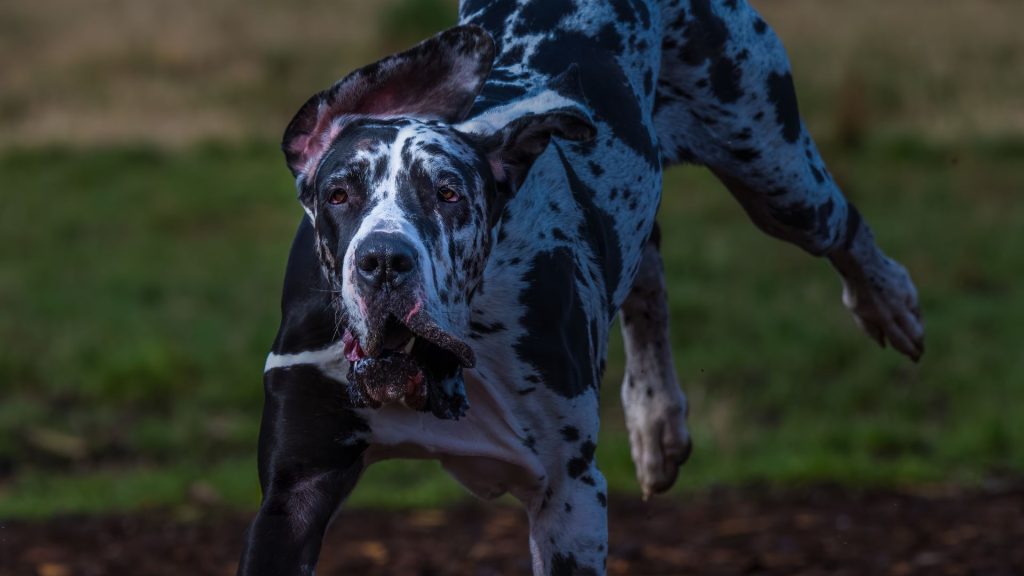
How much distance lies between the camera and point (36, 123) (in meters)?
14.8

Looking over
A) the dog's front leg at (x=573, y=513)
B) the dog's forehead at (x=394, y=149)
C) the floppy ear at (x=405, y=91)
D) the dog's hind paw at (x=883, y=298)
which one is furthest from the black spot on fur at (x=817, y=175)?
the dog's forehead at (x=394, y=149)

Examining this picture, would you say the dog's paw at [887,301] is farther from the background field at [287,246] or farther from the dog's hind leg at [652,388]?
the background field at [287,246]

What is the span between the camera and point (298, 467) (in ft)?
11.3

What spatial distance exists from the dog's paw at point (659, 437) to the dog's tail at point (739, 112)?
0.64 meters

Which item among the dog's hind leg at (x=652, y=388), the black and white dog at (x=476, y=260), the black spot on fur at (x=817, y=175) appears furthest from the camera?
the dog's hind leg at (x=652, y=388)

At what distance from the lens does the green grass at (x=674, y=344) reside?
781 cm

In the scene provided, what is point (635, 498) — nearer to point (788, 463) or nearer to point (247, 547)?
point (788, 463)

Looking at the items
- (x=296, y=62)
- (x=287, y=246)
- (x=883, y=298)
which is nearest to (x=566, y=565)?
(x=883, y=298)

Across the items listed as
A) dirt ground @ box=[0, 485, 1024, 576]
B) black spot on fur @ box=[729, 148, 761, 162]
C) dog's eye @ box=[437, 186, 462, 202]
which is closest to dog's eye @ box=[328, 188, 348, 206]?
dog's eye @ box=[437, 186, 462, 202]

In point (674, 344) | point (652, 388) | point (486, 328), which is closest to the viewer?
point (486, 328)

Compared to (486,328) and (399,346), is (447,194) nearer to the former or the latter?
(399,346)

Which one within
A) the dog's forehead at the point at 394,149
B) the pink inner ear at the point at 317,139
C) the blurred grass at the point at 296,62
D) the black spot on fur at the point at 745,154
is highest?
the blurred grass at the point at 296,62

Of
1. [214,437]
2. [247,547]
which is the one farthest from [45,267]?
[247,547]

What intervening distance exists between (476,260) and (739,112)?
161cm
